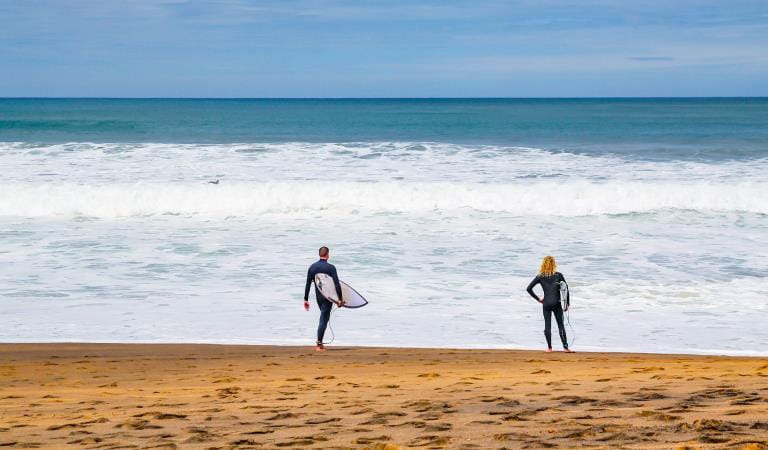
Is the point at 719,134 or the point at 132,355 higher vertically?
the point at 719,134

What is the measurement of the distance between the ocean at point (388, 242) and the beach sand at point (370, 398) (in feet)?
4.49

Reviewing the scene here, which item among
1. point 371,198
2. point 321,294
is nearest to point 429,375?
point 321,294

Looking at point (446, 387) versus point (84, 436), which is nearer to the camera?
point (84, 436)

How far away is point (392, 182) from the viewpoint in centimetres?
2848

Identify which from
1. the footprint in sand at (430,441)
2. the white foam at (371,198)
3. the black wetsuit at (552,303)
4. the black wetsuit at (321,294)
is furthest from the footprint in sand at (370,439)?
the white foam at (371,198)

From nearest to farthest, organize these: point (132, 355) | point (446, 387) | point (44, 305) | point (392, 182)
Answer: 1. point (446, 387)
2. point (132, 355)
3. point (44, 305)
4. point (392, 182)

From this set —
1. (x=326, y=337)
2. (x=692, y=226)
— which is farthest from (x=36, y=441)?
(x=692, y=226)

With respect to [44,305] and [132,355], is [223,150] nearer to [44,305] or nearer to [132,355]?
[44,305]

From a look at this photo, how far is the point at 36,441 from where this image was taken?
20.2 feet

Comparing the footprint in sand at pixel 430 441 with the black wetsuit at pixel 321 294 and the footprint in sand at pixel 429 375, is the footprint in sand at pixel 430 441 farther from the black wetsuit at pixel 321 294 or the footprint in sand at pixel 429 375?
the black wetsuit at pixel 321 294

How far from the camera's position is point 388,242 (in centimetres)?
1939

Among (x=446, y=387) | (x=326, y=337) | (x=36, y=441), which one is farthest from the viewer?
(x=326, y=337)

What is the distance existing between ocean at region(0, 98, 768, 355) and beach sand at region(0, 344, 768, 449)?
1369mm

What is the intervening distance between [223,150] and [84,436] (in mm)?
33374
